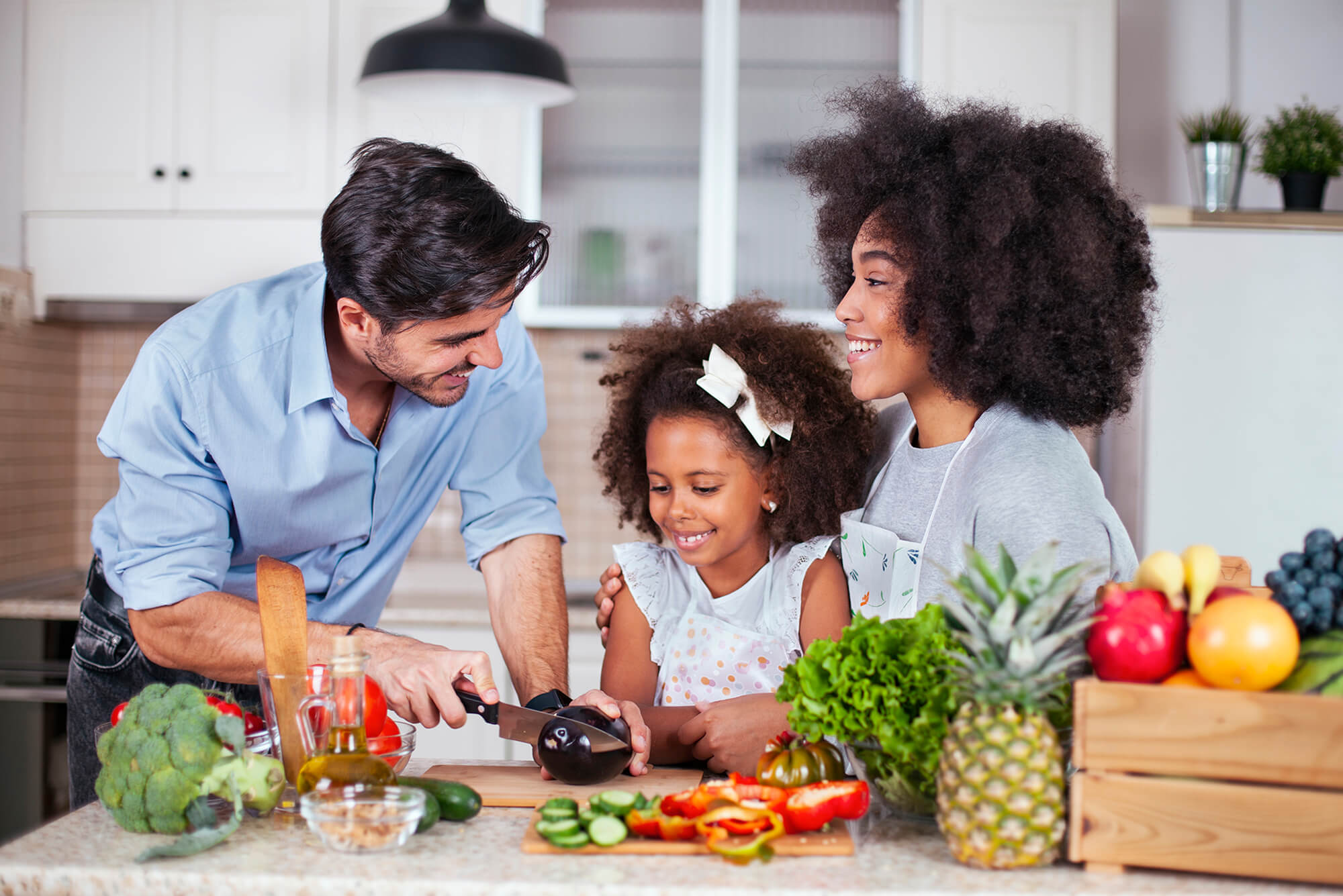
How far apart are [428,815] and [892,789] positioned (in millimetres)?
435

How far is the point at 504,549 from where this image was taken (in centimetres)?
187

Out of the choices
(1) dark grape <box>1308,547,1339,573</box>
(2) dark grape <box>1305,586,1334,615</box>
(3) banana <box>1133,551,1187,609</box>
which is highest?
(1) dark grape <box>1308,547,1339,573</box>

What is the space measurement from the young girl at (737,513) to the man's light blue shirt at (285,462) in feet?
0.97

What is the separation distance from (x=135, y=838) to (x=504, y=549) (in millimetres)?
931

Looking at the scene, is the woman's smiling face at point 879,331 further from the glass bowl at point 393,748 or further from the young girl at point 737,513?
the glass bowl at point 393,748

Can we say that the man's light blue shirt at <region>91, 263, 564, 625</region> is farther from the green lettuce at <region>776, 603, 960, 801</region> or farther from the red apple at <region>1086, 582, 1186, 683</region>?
the red apple at <region>1086, 582, 1186, 683</region>

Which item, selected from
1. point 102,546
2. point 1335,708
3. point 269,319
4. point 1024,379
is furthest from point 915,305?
point 102,546

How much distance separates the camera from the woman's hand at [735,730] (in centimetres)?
135

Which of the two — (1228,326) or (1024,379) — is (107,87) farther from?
(1228,326)

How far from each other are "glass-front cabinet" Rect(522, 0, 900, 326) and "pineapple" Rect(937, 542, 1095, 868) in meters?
2.16

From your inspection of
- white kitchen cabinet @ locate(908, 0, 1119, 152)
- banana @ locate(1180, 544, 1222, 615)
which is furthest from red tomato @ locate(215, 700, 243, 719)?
white kitchen cabinet @ locate(908, 0, 1119, 152)

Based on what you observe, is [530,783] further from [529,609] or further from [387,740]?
[529,609]

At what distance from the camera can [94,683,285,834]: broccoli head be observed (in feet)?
3.12

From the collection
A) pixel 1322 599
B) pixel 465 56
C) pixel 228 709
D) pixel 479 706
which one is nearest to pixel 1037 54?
pixel 465 56
